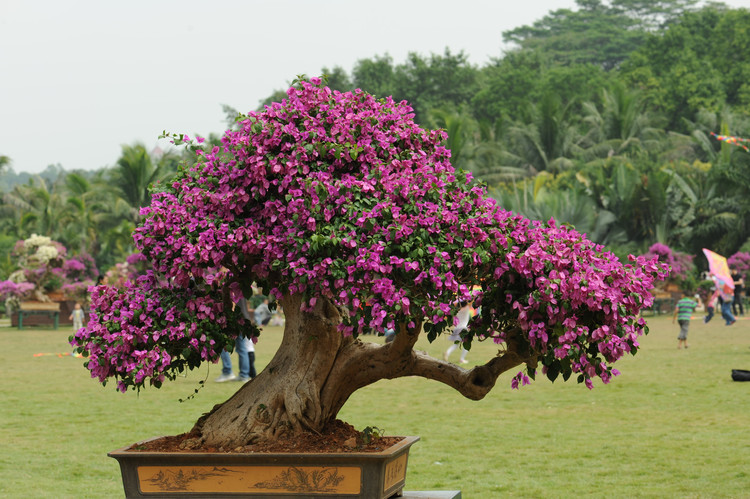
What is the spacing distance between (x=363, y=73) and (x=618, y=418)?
56402 millimetres

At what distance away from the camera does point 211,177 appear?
499 cm

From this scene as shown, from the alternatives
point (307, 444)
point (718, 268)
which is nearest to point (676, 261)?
point (718, 268)

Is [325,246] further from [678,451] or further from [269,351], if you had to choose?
A: [269,351]

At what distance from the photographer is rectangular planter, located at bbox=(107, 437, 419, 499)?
474 cm

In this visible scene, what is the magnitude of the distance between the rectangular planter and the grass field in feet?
7.86

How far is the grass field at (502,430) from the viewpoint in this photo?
7398 mm

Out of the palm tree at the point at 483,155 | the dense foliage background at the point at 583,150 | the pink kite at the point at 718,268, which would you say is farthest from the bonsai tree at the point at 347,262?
the palm tree at the point at 483,155

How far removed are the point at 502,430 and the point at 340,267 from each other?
5.96 metres

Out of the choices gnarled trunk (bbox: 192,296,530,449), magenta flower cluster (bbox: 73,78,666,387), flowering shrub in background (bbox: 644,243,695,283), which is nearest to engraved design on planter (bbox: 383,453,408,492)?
gnarled trunk (bbox: 192,296,530,449)

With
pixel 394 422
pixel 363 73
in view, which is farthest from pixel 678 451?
pixel 363 73

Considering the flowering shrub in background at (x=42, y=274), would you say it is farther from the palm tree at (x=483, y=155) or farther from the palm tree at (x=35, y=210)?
the palm tree at (x=483, y=155)

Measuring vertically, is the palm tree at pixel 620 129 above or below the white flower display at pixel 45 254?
above

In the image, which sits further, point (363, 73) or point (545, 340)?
point (363, 73)

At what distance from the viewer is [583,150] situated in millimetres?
50281
